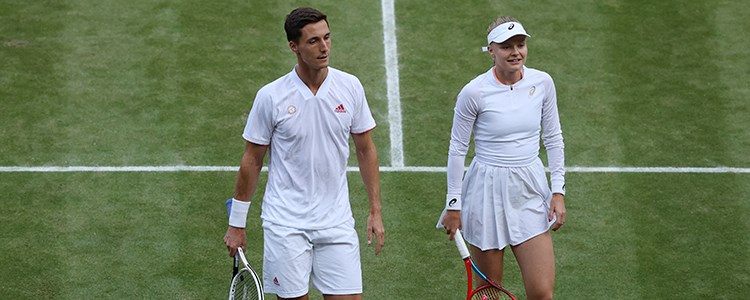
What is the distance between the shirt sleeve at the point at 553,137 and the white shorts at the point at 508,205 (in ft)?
0.31

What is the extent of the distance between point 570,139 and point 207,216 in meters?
3.63

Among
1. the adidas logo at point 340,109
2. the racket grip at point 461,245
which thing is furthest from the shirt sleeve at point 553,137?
the adidas logo at point 340,109

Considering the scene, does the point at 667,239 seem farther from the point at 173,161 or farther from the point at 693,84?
the point at 173,161

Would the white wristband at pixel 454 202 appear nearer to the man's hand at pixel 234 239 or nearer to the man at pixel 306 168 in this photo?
the man at pixel 306 168

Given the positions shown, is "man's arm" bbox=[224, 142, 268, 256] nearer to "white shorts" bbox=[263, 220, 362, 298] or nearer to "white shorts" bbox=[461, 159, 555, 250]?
"white shorts" bbox=[263, 220, 362, 298]

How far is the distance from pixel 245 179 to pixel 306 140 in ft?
1.59

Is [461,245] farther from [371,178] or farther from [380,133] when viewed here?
[380,133]

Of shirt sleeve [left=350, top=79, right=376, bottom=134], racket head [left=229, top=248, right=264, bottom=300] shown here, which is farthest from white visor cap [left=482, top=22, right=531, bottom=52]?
racket head [left=229, top=248, right=264, bottom=300]

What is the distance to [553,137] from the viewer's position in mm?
8531

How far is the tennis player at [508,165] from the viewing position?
831 centimetres

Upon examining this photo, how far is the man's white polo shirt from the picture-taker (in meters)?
7.66

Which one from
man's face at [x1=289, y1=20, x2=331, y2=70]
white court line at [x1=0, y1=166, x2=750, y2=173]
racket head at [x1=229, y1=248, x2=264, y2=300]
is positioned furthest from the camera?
white court line at [x1=0, y1=166, x2=750, y2=173]

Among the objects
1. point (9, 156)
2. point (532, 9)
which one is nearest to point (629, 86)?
point (532, 9)

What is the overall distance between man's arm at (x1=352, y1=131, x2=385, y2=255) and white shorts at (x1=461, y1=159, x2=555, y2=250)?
82 cm
